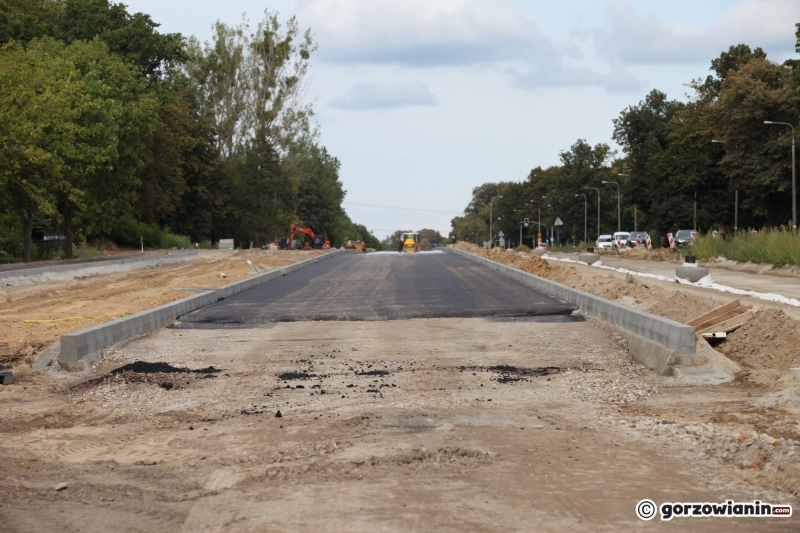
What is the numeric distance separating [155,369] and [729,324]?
8.20 meters

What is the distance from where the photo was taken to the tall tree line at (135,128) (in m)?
39.7

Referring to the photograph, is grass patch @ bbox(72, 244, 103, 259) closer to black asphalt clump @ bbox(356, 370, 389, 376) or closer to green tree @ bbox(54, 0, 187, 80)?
green tree @ bbox(54, 0, 187, 80)

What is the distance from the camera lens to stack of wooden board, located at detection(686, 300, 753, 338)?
13.8 metres

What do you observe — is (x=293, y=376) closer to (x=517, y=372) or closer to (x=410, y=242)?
(x=517, y=372)

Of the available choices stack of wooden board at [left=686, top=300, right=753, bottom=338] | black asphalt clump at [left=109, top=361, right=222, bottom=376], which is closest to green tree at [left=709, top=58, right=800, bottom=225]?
stack of wooden board at [left=686, top=300, right=753, bottom=338]

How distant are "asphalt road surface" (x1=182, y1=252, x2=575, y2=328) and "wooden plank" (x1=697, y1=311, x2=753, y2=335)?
5.69 metres

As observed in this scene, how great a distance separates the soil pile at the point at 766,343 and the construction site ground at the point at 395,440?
0.04 metres

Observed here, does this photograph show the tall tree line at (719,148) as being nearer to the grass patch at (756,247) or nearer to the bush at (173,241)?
the grass patch at (756,247)

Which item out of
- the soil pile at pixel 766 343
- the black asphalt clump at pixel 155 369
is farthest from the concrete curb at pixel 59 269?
the soil pile at pixel 766 343

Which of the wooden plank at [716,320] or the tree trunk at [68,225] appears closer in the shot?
the wooden plank at [716,320]

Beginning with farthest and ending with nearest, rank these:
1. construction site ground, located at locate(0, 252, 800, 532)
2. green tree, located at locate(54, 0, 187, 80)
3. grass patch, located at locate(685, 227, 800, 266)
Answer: green tree, located at locate(54, 0, 187, 80) → grass patch, located at locate(685, 227, 800, 266) → construction site ground, located at locate(0, 252, 800, 532)

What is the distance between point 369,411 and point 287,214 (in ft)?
293

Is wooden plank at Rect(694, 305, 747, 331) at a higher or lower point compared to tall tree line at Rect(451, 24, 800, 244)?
lower

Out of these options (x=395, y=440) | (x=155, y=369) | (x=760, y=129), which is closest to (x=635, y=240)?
(x=760, y=129)
